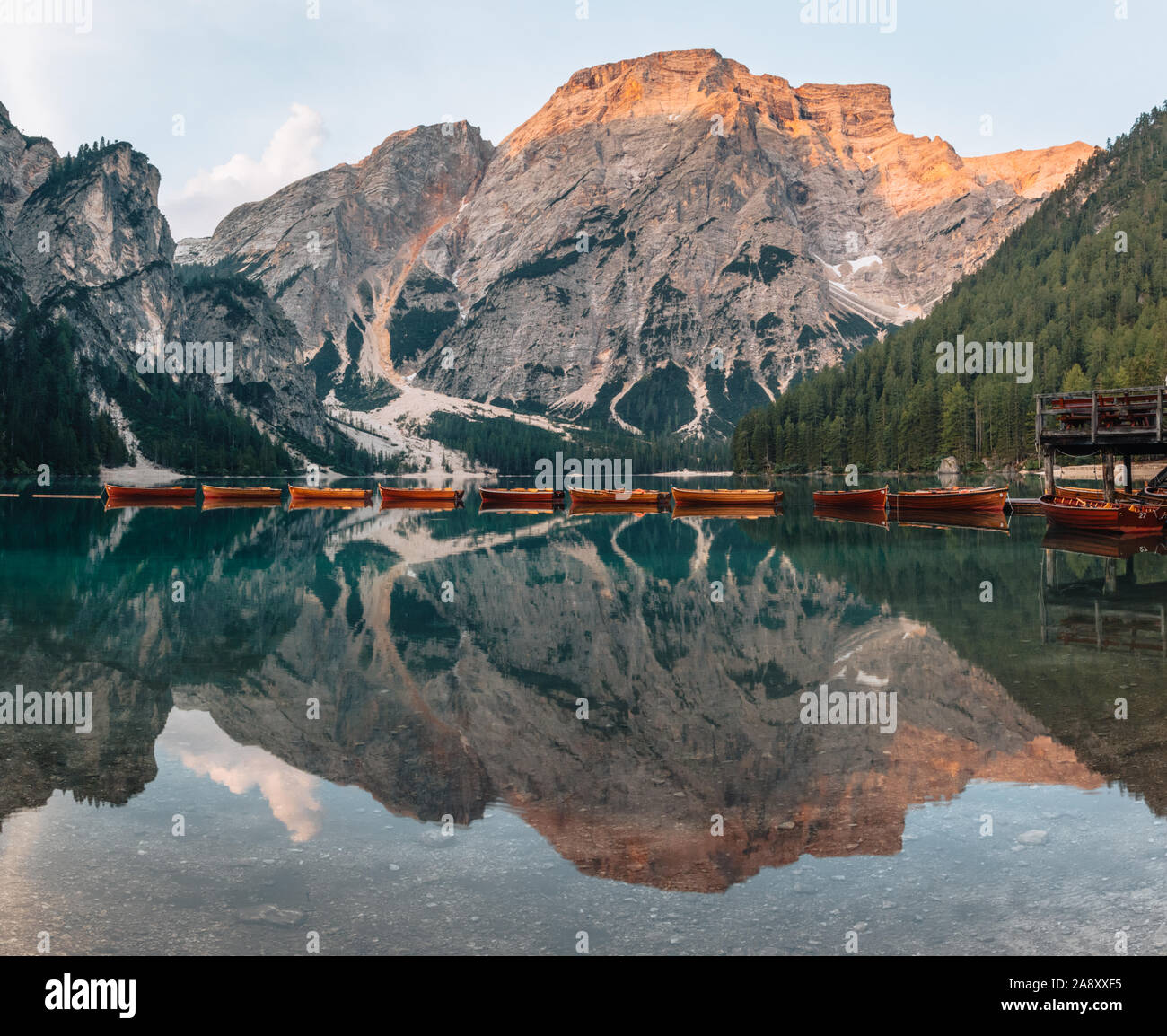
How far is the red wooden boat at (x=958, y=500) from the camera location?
235 ft

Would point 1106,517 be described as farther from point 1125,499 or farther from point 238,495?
point 238,495

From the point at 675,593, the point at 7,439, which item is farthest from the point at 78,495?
the point at 675,593

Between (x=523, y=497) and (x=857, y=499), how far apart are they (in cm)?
4015

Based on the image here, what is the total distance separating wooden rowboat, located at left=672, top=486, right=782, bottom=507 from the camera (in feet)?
316

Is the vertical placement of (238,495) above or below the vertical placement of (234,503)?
Result: above

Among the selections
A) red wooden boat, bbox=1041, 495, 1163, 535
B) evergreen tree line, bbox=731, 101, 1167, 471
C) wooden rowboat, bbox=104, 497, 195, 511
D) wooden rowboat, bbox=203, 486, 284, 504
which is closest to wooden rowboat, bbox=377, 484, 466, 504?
wooden rowboat, bbox=203, 486, 284, 504

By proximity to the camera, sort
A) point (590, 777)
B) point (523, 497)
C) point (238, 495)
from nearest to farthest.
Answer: point (590, 777), point (523, 497), point (238, 495)

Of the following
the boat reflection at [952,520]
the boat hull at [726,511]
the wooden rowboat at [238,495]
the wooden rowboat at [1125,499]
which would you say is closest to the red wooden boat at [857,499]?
the boat reflection at [952,520]

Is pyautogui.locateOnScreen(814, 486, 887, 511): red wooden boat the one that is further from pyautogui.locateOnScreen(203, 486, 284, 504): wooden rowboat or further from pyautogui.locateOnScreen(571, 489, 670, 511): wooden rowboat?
pyautogui.locateOnScreen(203, 486, 284, 504): wooden rowboat

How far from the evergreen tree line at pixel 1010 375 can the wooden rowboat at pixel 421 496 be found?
87505mm

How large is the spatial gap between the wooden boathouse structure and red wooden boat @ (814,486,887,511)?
18.0 meters

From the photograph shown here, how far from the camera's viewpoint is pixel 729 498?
9856 centimetres

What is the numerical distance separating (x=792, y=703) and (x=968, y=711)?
10.5 feet

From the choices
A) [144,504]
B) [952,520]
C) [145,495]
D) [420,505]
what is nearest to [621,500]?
[420,505]
